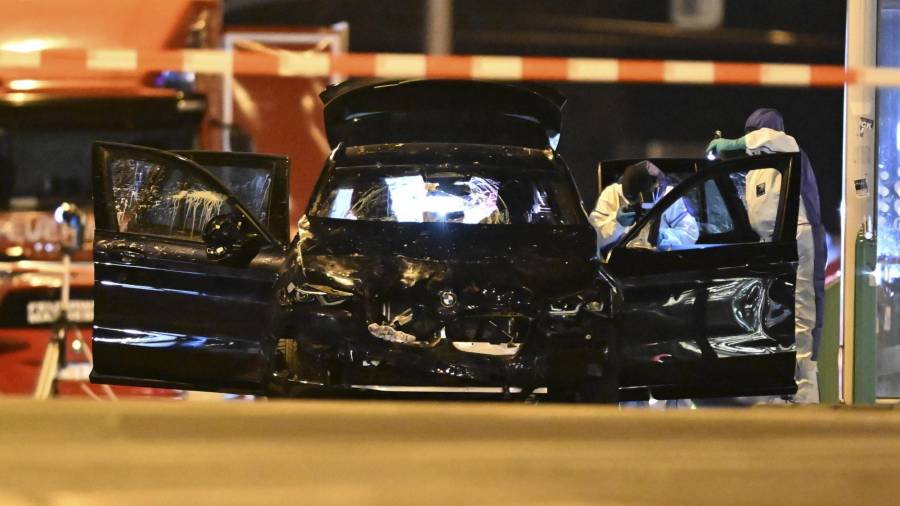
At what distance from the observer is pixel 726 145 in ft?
28.7

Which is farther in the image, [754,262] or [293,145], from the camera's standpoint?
[293,145]

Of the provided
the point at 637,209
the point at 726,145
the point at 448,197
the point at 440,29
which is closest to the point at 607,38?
the point at 440,29

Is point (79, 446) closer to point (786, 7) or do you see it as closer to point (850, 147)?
point (850, 147)

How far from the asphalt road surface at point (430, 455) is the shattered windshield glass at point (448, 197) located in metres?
2.66

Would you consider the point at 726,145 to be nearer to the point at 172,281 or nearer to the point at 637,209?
the point at 637,209

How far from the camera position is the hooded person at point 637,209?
23.2 feet

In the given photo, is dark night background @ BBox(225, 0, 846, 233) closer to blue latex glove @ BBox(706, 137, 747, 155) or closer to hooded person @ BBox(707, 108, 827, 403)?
→ blue latex glove @ BBox(706, 137, 747, 155)

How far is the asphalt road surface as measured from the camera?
3840 millimetres

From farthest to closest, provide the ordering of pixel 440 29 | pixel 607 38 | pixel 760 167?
pixel 607 38 < pixel 440 29 < pixel 760 167

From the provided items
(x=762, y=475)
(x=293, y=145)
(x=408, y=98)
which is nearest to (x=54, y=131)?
(x=293, y=145)

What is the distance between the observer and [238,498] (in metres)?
3.78

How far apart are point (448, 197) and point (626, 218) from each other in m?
1.62

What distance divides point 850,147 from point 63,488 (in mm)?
5997

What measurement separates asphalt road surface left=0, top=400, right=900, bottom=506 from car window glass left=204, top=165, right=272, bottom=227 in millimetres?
3356
